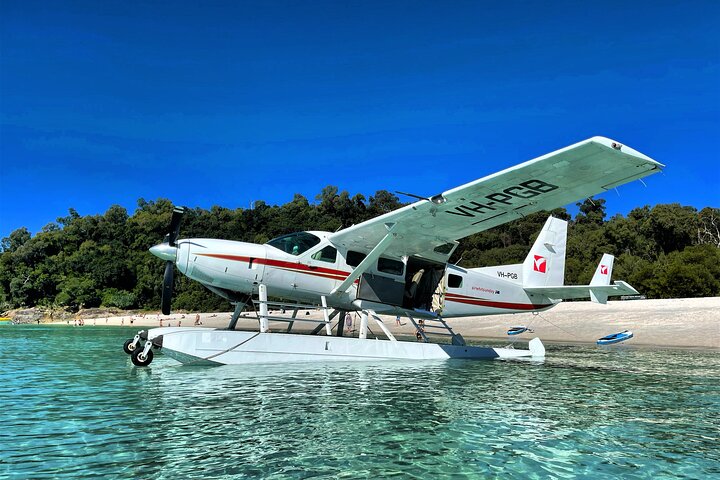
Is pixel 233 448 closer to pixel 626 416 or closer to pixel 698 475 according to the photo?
pixel 698 475

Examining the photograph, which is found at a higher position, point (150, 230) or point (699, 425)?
point (150, 230)

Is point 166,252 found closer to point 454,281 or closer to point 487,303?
point 454,281

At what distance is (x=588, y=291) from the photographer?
13789mm

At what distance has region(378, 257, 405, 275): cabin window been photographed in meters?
12.5

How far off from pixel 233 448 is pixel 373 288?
8.17 m

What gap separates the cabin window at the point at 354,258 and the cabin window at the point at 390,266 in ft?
1.68

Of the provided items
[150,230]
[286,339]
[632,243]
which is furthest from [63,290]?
[632,243]

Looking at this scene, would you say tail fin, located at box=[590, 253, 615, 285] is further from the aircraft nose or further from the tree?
the tree

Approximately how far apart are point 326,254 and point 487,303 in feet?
17.8

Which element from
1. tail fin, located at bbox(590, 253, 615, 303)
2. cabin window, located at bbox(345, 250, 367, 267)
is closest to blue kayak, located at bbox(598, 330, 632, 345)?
tail fin, located at bbox(590, 253, 615, 303)

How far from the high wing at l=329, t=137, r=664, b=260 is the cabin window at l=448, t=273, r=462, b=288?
96 centimetres

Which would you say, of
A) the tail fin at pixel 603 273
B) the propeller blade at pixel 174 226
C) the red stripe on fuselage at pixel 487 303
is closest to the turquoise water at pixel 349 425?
the propeller blade at pixel 174 226

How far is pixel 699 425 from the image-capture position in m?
5.71

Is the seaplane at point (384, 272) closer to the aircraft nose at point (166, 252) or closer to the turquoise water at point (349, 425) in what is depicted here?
the aircraft nose at point (166, 252)
